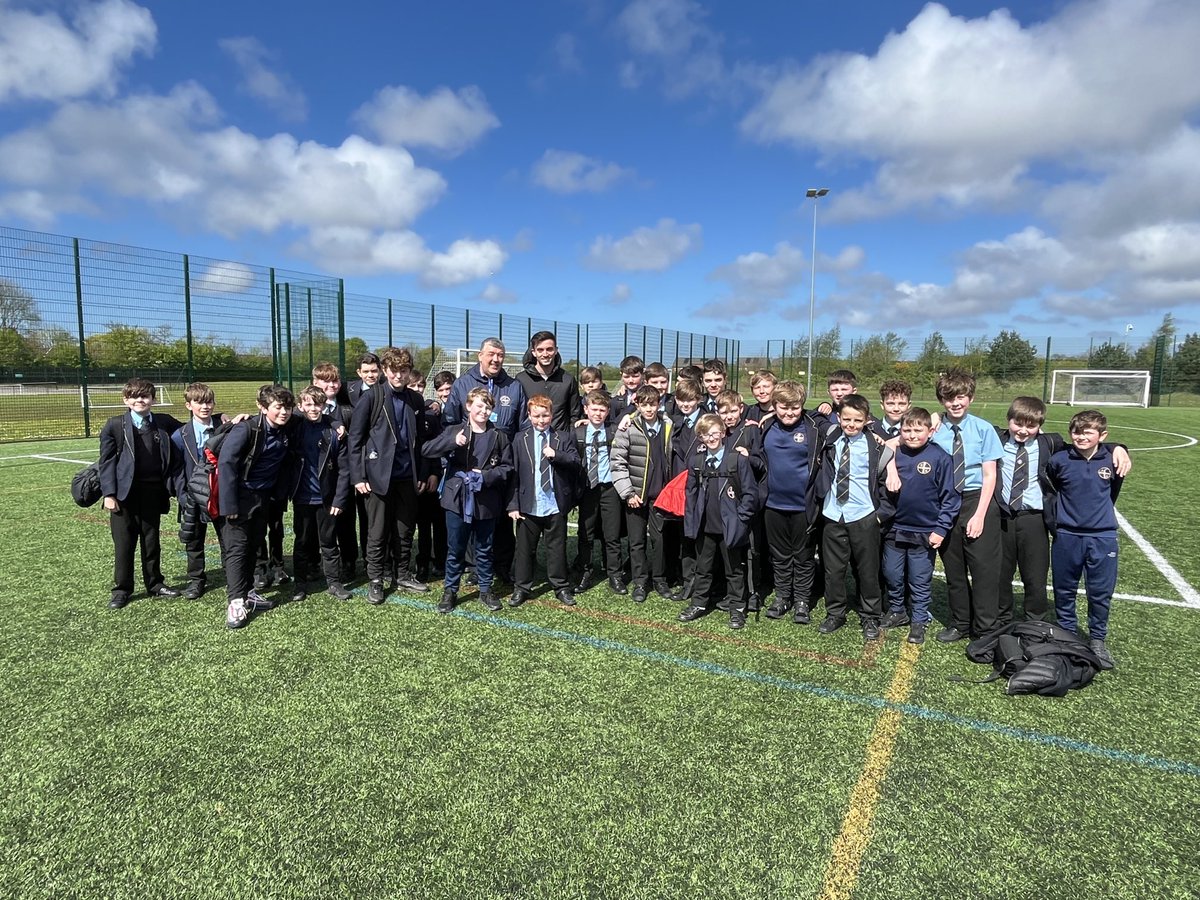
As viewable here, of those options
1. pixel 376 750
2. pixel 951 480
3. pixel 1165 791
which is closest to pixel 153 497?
pixel 376 750

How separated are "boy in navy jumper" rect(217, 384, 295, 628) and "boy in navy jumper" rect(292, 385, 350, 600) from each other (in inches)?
5.6

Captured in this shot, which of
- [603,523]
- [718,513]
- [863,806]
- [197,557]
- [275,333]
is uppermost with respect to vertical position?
[275,333]

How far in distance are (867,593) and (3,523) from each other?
8.53 m

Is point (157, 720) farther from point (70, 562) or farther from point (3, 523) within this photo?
point (3, 523)

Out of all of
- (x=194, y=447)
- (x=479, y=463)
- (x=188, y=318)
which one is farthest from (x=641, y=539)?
(x=188, y=318)

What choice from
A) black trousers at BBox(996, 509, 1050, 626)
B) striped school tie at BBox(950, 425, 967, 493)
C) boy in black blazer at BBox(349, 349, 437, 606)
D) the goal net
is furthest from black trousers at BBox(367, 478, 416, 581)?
the goal net

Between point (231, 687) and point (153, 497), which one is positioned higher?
point (153, 497)

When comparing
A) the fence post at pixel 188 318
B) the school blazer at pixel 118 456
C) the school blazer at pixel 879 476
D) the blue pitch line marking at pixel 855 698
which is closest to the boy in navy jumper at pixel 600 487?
the blue pitch line marking at pixel 855 698

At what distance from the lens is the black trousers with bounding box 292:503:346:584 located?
5.04m

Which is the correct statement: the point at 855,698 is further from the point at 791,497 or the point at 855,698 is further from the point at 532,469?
the point at 532,469

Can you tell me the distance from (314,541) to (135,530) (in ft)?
3.95

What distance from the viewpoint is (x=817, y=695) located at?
366 cm

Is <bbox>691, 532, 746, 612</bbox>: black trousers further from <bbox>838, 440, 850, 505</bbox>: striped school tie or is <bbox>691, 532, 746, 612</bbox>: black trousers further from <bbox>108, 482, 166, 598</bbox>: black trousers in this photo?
<bbox>108, 482, 166, 598</bbox>: black trousers

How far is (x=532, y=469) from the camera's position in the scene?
490 centimetres
